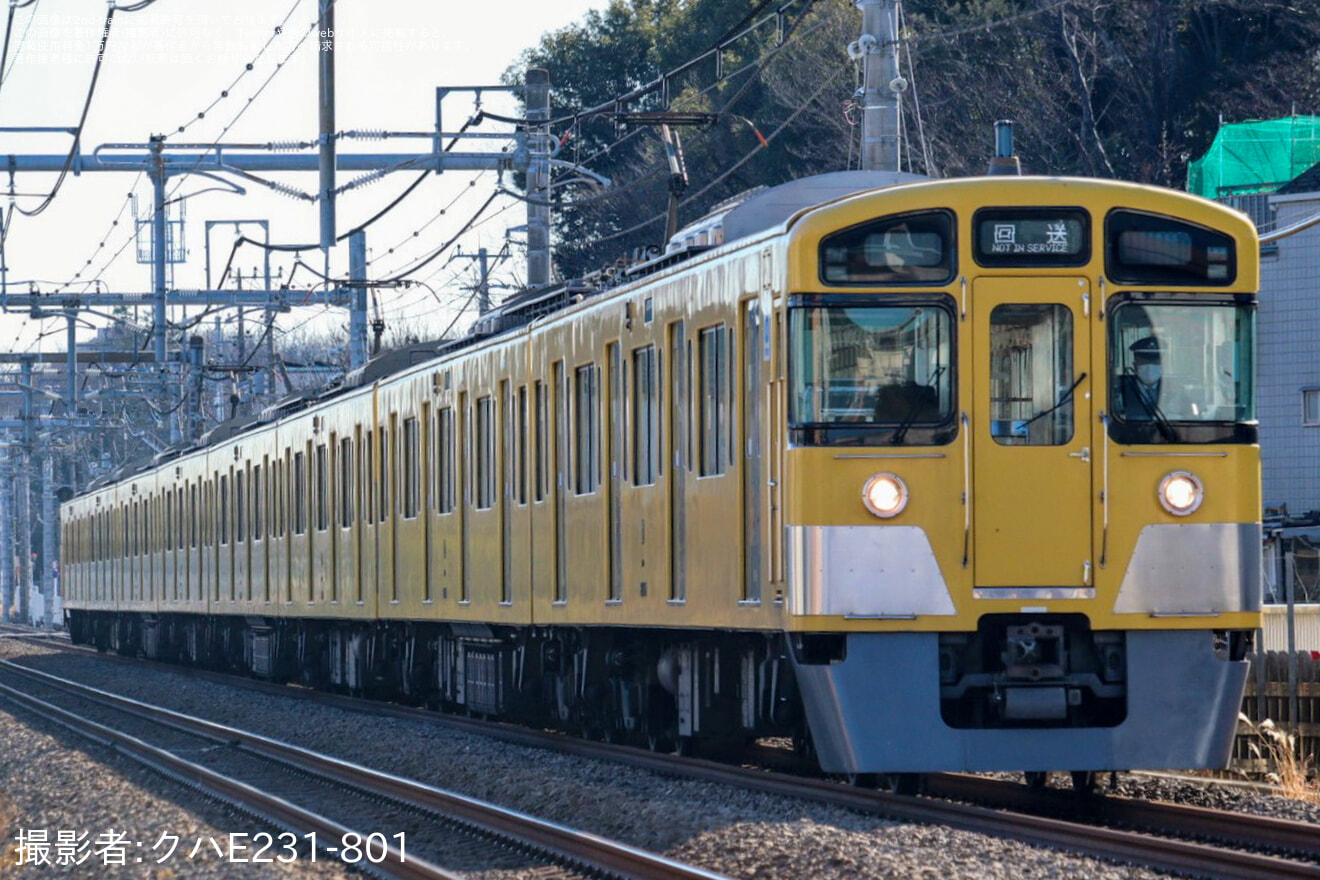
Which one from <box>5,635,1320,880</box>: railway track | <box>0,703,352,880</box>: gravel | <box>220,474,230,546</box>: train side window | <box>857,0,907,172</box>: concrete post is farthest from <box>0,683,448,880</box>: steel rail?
<box>220,474,230,546</box>: train side window

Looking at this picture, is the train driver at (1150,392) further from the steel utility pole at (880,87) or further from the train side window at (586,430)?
the steel utility pole at (880,87)

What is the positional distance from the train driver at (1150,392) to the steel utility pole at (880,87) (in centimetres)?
453

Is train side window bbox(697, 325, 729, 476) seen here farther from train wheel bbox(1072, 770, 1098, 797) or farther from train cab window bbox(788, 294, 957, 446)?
train wheel bbox(1072, 770, 1098, 797)

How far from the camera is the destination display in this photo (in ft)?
33.7

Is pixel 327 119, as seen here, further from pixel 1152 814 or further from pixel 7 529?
Answer: pixel 7 529

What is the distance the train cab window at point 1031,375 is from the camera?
400 inches

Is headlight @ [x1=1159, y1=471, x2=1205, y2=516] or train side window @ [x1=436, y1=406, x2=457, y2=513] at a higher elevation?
train side window @ [x1=436, y1=406, x2=457, y2=513]

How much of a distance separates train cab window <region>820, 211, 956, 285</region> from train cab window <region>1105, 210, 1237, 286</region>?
0.76 metres

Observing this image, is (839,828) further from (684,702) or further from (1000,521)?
(684,702)

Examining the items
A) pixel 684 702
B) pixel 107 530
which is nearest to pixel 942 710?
pixel 684 702

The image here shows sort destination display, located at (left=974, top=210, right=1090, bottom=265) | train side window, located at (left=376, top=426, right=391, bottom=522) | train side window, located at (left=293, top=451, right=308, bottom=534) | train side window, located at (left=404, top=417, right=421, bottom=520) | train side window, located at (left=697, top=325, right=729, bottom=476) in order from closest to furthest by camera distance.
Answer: destination display, located at (left=974, top=210, right=1090, bottom=265)
train side window, located at (left=697, top=325, right=729, bottom=476)
train side window, located at (left=404, top=417, right=421, bottom=520)
train side window, located at (left=376, top=426, right=391, bottom=522)
train side window, located at (left=293, top=451, right=308, bottom=534)

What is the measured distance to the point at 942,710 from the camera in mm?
10070

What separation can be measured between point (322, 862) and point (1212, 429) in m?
4.37

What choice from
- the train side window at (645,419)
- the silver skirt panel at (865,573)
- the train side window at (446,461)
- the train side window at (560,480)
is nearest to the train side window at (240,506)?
the train side window at (446,461)
